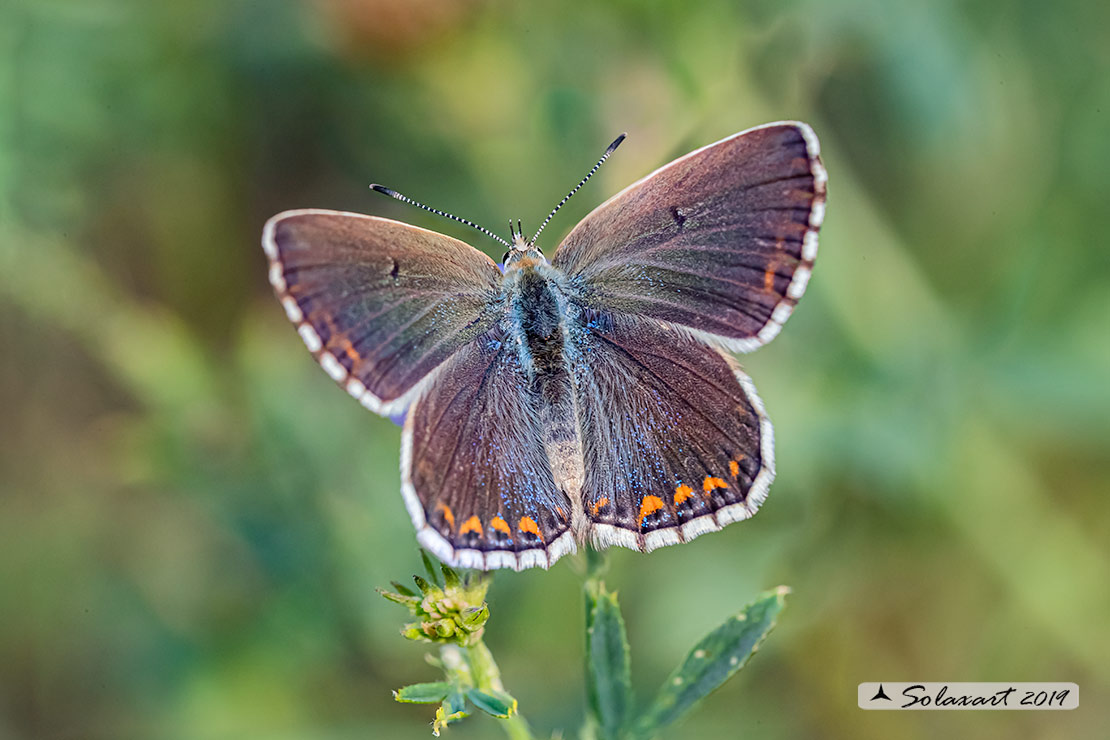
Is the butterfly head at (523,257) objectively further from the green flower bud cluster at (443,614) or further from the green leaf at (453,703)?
the green leaf at (453,703)

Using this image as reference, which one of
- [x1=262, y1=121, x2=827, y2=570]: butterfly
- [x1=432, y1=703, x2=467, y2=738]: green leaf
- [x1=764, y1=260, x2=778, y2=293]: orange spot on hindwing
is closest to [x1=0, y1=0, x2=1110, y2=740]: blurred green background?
[x1=262, y1=121, x2=827, y2=570]: butterfly

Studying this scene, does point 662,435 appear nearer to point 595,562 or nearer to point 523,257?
point 595,562

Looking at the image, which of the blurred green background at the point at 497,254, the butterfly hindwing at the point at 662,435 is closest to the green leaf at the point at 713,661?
the butterfly hindwing at the point at 662,435

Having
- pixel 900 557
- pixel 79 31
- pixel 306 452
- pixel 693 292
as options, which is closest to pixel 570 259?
pixel 693 292

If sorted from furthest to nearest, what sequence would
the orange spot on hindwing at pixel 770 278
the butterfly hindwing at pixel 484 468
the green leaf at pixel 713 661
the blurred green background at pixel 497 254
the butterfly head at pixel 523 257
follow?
the blurred green background at pixel 497 254
the butterfly head at pixel 523 257
the orange spot on hindwing at pixel 770 278
the green leaf at pixel 713 661
the butterfly hindwing at pixel 484 468

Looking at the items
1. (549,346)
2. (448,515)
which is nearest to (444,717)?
(448,515)
